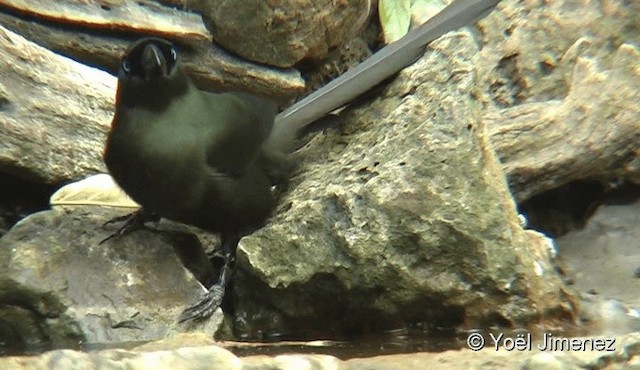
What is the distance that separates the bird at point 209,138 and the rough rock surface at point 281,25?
1.07m

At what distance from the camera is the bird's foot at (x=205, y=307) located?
482 centimetres

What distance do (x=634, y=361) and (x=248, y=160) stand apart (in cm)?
242

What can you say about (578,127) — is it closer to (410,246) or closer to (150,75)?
(410,246)

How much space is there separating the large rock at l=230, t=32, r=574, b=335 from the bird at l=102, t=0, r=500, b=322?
26cm

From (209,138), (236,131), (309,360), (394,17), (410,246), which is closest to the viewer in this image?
(309,360)

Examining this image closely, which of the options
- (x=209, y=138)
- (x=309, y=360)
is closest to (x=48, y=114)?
(x=209, y=138)

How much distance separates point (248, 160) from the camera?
5309mm

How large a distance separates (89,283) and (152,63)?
2.74 feet

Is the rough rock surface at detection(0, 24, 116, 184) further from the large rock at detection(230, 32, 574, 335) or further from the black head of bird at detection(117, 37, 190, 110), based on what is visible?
the large rock at detection(230, 32, 574, 335)

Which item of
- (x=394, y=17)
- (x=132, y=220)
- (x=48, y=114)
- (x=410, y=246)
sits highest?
(x=394, y=17)

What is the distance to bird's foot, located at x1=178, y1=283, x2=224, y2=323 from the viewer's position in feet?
15.8

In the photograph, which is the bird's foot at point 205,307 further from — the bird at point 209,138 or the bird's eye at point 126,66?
the bird's eye at point 126,66

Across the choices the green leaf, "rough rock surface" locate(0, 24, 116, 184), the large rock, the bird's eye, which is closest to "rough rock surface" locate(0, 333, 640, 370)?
the large rock

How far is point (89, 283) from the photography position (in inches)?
191
